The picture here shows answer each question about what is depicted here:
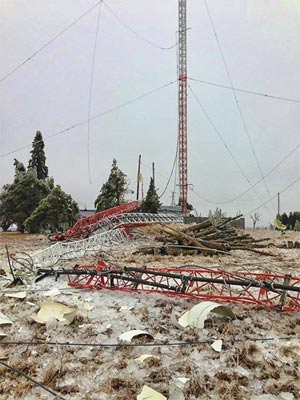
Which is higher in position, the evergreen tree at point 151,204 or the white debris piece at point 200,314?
the evergreen tree at point 151,204

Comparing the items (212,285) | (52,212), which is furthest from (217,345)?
(52,212)

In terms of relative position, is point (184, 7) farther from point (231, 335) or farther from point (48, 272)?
point (231, 335)

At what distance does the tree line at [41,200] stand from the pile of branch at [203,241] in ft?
41.9

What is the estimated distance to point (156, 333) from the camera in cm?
420

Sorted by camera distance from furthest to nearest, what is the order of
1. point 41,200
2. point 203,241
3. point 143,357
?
point 41,200 < point 203,241 < point 143,357

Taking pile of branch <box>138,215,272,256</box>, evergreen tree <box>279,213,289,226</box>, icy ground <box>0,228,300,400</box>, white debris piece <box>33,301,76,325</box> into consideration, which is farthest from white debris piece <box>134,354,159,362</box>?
evergreen tree <box>279,213,289,226</box>

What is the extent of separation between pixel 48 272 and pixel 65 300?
1.53 meters

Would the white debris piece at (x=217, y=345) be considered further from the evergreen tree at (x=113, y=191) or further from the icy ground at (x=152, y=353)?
the evergreen tree at (x=113, y=191)

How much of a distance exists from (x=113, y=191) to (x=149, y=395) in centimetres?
3289

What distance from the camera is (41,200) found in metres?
27.3

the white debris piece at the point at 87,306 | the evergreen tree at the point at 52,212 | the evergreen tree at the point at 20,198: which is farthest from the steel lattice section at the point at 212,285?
the evergreen tree at the point at 20,198

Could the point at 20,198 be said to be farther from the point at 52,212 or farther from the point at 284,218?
the point at 284,218

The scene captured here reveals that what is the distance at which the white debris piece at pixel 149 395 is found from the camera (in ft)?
9.66

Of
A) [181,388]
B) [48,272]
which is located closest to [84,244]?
[48,272]
